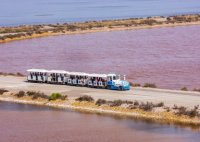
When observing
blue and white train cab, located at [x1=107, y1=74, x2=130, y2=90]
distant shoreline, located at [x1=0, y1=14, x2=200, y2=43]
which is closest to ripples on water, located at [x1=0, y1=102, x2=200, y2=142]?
blue and white train cab, located at [x1=107, y1=74, x2=130, y2=90]

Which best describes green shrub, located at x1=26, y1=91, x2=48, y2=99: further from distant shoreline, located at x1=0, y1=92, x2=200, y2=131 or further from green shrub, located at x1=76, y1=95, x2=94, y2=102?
green shrub, located at x1=76, y1=95, x2=94, y2=102

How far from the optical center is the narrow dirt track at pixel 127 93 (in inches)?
1613

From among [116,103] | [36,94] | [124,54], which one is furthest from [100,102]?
[124,54]

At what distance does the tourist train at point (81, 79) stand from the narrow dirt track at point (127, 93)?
0.57 metres

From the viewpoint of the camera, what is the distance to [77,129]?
120 feet

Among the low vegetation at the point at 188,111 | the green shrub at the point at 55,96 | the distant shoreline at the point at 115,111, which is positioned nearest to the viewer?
the distant shoreline at the point at 115,111

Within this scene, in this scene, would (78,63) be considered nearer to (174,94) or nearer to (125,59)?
(125,59)

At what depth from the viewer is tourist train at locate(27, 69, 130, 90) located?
1813 inches

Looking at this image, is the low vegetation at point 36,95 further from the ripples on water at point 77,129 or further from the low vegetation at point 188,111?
the low vegetation at point 188,111

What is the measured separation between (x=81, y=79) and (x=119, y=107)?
28.9ft

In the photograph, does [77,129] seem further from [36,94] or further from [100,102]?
[36,94]

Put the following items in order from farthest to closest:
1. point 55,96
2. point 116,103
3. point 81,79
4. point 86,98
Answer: point 81,79 < point 55,96 < point 86,98 < point 116,103

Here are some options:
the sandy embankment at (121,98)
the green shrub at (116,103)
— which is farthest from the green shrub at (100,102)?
the green shrub at (116,103)

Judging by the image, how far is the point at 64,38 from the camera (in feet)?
339
